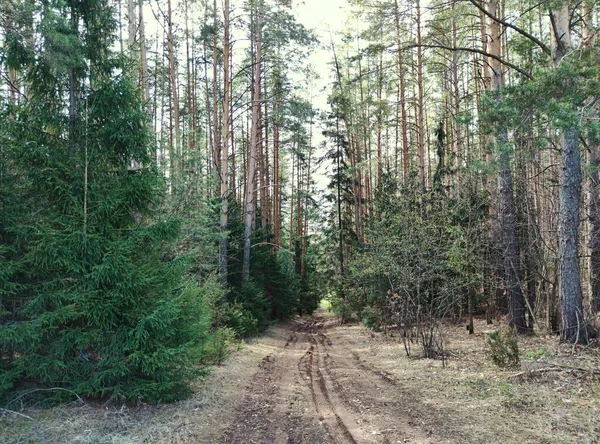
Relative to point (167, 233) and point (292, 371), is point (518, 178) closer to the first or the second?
point (292, 371)

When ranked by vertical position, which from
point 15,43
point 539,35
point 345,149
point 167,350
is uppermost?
point 539,35

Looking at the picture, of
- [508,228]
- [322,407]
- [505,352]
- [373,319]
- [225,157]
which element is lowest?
[373,319]

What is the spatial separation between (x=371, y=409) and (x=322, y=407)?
783mm

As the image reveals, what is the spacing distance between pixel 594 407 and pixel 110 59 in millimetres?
8856

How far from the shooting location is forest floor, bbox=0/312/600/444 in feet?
17.3

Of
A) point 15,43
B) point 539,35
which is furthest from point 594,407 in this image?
point 539,35

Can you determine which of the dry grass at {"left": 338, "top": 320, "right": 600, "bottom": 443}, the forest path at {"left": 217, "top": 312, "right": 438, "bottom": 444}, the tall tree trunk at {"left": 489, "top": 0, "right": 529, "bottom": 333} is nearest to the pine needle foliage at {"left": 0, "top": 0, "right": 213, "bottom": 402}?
the forest path at {"left": 217, "top": 312, "right": 438, "bottom": 444}

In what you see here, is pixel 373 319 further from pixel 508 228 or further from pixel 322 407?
pixel 322 407

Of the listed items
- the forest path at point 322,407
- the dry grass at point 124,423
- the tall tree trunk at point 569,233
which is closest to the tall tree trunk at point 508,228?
the tall tree trunk at point 569,233

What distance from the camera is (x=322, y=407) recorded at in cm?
677

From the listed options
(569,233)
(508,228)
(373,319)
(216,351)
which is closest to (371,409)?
(216,351)

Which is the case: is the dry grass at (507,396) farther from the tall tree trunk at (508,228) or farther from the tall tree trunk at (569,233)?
the tall tree trunk at (508,228)

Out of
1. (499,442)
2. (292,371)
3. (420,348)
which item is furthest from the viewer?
(420,348)

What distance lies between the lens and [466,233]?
1226 centimetres
